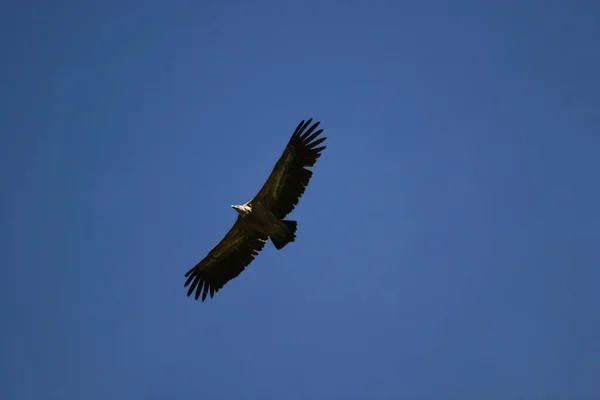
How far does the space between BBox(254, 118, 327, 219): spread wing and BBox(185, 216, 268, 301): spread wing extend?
5.59ft

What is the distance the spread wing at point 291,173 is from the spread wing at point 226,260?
1704 millimetres

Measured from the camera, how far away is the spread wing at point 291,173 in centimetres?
2403

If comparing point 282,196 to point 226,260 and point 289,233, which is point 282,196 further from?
point 226,260

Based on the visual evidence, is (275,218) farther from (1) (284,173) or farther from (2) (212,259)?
(2) (212,259)

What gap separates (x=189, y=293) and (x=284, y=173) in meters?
6.45

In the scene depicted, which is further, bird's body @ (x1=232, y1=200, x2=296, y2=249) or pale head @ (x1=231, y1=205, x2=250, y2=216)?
pale head @ (x1=231, y1=205, x2=250, y2=216)

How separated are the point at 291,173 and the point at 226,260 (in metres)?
4.71

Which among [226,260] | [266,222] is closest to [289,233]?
[266,222]

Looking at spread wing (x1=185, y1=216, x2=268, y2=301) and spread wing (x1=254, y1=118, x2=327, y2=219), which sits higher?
spread wing (x1=254, y1=118, x2=327, y2=219)

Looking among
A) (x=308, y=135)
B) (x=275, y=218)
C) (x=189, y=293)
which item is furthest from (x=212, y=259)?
(x=308, y=135)

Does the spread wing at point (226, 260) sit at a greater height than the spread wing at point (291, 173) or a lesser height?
lesser

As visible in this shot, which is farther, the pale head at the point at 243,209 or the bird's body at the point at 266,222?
the pale head at the point at 243,209

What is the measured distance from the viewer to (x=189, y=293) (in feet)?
86.4

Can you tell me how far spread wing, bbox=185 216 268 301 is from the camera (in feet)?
84.2
